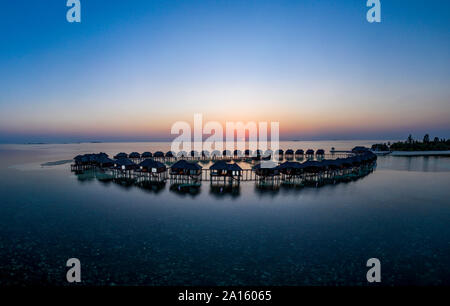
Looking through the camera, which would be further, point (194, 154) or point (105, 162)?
point (194, 154)

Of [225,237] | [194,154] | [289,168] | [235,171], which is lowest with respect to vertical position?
[225,237]

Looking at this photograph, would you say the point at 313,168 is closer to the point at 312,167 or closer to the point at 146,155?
the point at 312,167

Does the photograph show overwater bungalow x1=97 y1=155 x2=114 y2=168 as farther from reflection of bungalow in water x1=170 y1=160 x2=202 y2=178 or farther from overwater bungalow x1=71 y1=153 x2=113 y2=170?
reflection of bungalow in water x1=170 y1=160 x2=202 y2=178

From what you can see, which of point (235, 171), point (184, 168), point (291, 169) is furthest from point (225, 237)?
point (291, 169)

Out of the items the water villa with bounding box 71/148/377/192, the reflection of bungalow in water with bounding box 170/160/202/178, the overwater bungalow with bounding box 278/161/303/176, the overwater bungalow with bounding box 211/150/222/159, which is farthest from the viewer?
the overwater bungalow with bounding box 211/150/222/159

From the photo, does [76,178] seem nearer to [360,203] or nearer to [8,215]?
[8,215]

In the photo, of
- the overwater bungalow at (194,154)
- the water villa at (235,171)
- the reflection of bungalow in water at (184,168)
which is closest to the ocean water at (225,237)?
the reflection of bungalow in water at (184,168)

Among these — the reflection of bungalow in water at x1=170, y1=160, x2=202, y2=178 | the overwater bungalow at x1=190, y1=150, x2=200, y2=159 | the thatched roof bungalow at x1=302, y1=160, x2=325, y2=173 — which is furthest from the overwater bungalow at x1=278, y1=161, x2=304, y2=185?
the overwater bungalow at x1=190, y1=150, x2=200, y2=159
